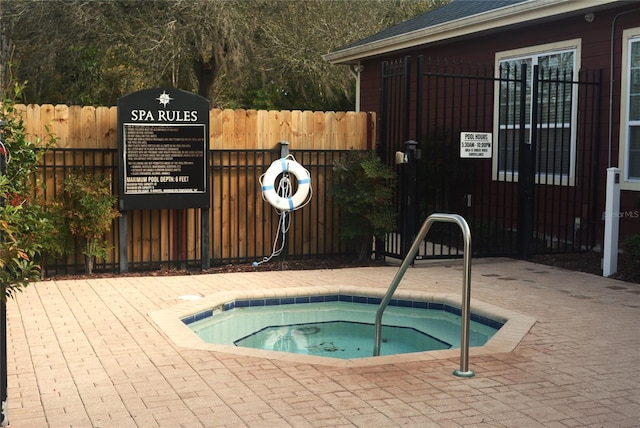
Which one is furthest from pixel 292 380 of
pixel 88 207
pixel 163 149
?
pixel 163 149

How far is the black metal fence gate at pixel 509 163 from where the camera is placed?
9391 millimetres

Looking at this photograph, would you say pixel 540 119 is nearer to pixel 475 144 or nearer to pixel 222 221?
pixel 475 144

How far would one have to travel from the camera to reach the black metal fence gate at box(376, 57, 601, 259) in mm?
9391

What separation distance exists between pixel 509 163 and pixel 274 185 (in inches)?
161

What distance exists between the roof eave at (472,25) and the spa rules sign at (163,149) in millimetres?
4627

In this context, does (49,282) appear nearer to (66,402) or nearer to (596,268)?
(66,402)

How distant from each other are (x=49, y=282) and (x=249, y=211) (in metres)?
2.53

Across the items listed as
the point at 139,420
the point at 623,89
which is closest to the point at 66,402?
the point at 139,420

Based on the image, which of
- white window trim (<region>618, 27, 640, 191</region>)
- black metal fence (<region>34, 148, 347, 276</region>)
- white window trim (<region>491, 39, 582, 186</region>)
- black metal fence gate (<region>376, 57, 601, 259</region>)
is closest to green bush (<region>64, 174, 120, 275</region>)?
black metal fence (<region>34, 148, 347, 276</region>)

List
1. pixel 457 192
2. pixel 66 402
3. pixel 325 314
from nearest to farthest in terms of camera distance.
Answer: pixel 66 402 < pixel 325 314 < pixel 457 192

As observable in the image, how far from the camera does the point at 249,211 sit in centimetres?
938

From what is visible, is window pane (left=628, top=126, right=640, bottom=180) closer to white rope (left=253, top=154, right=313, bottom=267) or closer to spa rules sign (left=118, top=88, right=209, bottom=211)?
white rope (left=253, top=154, right=313, bottom=267)

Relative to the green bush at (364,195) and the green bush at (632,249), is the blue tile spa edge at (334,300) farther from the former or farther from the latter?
the green bush at (632,249)

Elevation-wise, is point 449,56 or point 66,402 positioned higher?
point 449,56
